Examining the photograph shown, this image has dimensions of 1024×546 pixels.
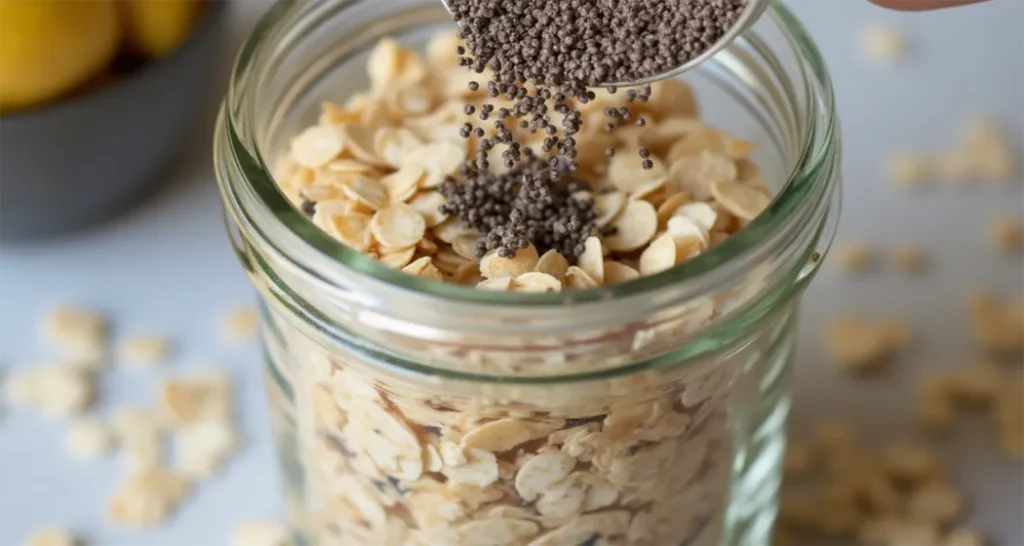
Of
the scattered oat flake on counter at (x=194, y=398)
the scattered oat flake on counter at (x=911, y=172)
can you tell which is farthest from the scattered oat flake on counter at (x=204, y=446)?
the scattered oat flake on counter at (x=911, y=172)

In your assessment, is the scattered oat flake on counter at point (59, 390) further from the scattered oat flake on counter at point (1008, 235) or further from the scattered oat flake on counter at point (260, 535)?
the scattered oat flake on counter at point (1008, 235)

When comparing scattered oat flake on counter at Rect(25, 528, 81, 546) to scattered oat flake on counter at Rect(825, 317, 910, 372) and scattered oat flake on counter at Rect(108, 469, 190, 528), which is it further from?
scattered oat flake on counter at Rect(825, 317, 910, 372)

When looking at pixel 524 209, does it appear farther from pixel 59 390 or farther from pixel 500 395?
pixel 59 390

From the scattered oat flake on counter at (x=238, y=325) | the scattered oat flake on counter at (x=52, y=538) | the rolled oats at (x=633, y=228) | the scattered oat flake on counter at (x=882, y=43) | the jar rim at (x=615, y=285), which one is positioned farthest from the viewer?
the scattered oat flake on counter at (x=882, y=43)

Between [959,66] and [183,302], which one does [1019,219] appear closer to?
[959,66]

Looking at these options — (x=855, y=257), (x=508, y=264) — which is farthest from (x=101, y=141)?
(x=855, y=257)

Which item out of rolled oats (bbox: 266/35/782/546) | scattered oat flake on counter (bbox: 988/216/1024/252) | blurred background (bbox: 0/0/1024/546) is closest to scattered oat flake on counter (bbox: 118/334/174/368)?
blurred background (bbox: 0/0/1024/546)

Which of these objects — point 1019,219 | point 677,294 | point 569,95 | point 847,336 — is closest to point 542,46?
point 569,95
